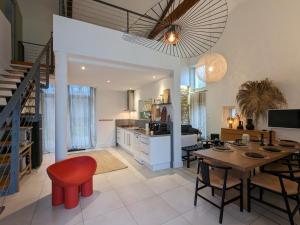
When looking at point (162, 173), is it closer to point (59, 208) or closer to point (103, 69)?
point (59, 208)

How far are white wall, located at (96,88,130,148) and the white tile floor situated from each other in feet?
10.8

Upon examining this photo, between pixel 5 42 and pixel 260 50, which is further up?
pixel 5 42

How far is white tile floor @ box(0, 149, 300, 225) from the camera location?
2.12 metres

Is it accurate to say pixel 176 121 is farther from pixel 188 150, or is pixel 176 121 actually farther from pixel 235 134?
pixel 235 134

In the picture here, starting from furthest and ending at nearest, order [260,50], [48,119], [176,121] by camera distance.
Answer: [48,119] → [260,50] → [176,121]

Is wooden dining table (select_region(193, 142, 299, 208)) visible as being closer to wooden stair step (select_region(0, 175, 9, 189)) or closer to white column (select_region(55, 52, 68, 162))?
white column (select_region(55, 52, 68, 162))

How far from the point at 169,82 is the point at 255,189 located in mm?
3094

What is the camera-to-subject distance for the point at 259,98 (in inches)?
173

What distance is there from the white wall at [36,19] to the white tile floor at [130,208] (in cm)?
504

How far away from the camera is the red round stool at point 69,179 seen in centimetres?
231

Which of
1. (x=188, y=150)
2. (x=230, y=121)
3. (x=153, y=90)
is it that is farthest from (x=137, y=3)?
(x=230, y=121)

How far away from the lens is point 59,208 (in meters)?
2.41

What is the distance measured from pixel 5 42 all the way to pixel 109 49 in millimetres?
3377

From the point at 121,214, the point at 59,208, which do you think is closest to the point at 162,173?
the point at 121,214
